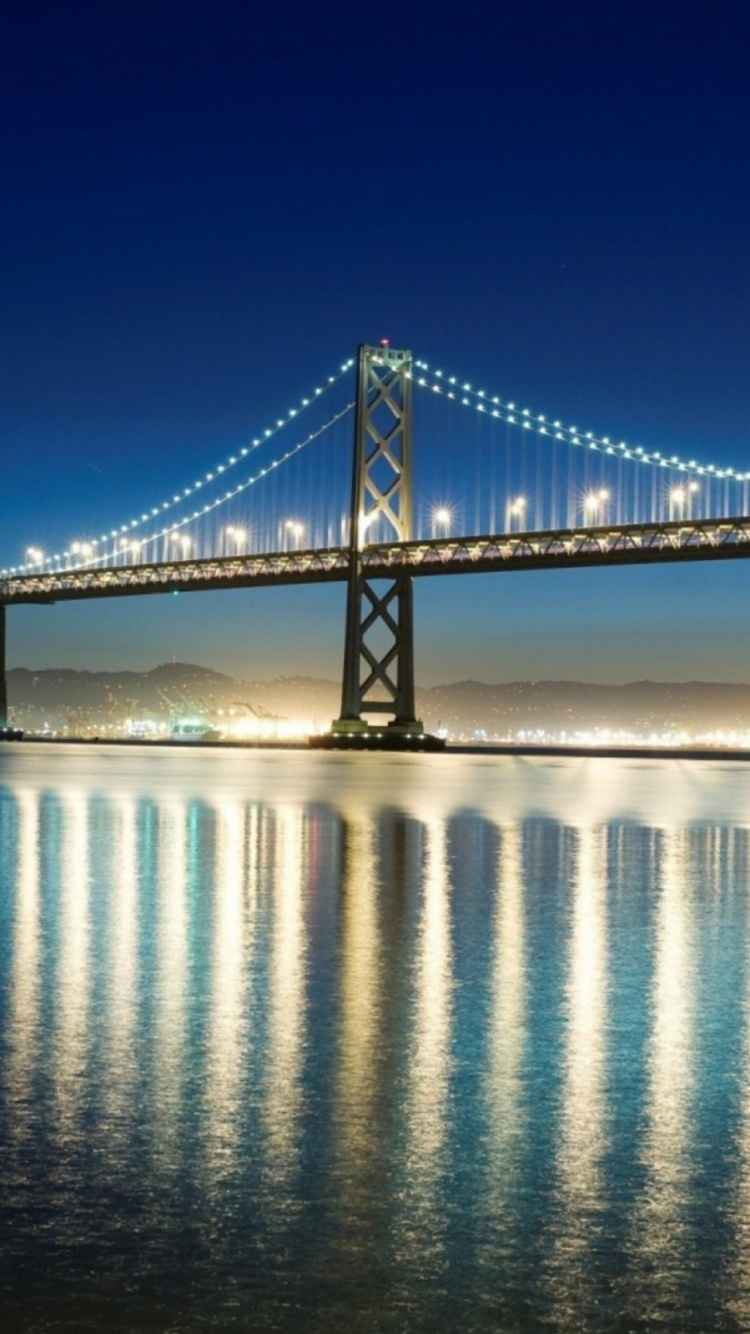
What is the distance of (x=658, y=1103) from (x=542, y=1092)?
1.22ft

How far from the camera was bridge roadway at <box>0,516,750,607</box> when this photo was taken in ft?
211

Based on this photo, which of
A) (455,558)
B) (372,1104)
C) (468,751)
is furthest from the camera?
(468,751)

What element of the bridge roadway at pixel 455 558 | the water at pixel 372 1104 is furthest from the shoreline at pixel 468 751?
the water at pixel 372 1104

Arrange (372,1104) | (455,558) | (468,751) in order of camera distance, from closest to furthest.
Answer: (372,1104), (455,558), (468,751)

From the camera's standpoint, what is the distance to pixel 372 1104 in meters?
5.52

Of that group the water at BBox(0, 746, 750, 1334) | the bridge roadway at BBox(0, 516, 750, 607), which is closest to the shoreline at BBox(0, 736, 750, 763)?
the bridge roadway at BBox(0, 516, 750, 607)

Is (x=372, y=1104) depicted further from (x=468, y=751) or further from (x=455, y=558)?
(x=468, y=751)

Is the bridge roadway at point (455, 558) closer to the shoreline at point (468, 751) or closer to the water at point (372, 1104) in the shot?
the shoreline at point (468, 751)

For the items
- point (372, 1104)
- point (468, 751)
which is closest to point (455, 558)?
point (468, 751)

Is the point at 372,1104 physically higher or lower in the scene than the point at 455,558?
lower

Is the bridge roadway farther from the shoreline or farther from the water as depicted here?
the water

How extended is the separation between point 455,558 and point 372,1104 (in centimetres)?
6518

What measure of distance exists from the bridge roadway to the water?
52486mm

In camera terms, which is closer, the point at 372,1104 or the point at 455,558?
the point at 372,1104
